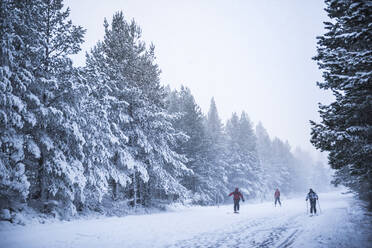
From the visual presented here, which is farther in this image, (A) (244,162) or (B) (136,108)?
(A) (244,162)

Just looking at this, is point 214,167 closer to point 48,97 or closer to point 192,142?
point 192,142

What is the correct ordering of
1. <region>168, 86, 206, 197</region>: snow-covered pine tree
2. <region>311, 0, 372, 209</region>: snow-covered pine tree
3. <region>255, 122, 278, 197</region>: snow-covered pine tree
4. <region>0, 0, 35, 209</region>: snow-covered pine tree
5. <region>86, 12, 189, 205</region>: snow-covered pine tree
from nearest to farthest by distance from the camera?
1. <region>311, 0, 372, 209</region>: snow-covered pine tree
2. <region>0, 0, 35, 209</region>: snow-covered pine tree
3. <region>86, 12, 189, 205</region>: snow-covered pine tree
4. <region>168, 86, 206, 197</region>: snow-covered pine tree
5. <region>255, 122, 278, 197</region>: snow-covered pine tree

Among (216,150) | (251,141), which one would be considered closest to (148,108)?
(216,150)

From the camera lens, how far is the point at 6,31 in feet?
29.8

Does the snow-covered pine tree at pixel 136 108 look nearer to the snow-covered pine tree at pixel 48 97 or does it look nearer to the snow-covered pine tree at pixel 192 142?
the snow-covered pine tree at pixel 48 97

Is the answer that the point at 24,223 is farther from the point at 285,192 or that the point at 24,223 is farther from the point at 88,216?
the point at 285,192

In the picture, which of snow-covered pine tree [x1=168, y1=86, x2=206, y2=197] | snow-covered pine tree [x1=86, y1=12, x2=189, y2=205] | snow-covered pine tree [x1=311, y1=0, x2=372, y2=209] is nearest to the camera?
snow-covered pine tree [x1=311, y1=0, x2=372, y2=209]

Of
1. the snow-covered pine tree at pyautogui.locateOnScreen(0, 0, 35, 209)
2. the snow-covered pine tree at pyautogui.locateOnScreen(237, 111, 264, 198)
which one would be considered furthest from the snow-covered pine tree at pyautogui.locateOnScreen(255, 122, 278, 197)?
the snow-covered pine tree at pyautogui.locateOnScreen(0, 0, 35, 209)

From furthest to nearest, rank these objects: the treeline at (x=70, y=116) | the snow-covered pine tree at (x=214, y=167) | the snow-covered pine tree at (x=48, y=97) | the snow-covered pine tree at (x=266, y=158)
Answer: the snow-covered pine tree at (x=266, y=158) → the snow-covered pine tree at (x=214, y=167) → the snow-covered pine tree at (x=48, y=97) → the treeline at (x=70, y=116)

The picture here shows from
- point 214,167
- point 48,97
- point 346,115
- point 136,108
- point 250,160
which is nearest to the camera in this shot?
point 346,115

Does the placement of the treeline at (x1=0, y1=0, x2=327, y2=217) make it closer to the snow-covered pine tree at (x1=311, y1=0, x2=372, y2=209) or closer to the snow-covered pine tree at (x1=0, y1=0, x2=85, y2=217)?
the snow-covered pine tree at (x1=0, y1=0, x2=85, y2=217)

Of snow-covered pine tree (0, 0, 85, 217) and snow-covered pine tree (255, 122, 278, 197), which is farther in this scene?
snow-covered pine tree (255, 122, 278, 197)

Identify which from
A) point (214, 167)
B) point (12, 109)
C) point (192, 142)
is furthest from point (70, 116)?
point (214, 167)

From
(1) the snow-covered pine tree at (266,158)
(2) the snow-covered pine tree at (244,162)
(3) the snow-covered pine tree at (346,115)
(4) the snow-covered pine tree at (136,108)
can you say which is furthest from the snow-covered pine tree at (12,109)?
(1) the snow-covered pine tree at (266,158)
